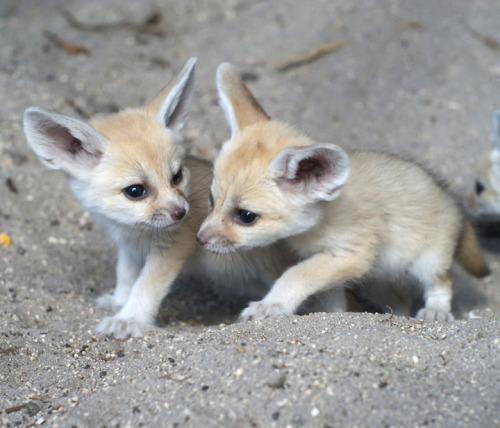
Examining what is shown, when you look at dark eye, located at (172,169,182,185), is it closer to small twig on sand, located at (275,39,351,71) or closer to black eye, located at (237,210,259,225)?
black eye, located at (237,210,259,225)

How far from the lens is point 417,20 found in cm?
667

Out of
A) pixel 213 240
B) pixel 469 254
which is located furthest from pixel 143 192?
pixel 469 254

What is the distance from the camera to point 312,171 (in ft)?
10.6

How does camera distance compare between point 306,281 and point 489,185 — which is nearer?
point 306,281

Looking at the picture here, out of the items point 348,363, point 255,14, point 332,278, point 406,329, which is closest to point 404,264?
point 332,278

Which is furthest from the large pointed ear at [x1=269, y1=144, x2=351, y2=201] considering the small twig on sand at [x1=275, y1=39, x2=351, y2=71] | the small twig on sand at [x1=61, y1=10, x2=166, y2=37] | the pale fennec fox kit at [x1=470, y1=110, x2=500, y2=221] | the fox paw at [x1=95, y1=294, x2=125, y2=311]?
the small twig on sand at [x1=61, y1=10, x2=166, y2=37]

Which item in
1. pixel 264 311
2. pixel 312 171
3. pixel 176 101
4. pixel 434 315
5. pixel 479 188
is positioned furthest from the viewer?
pixel 479 188

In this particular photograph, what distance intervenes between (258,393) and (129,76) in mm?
4904

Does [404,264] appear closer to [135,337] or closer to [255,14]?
[135,337]

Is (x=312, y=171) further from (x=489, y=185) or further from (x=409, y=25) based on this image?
(x=409, y=25)

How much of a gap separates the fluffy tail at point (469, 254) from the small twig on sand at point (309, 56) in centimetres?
288

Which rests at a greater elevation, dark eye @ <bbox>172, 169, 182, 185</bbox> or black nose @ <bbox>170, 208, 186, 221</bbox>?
dark eye @ <bbox>172, 169, 182, 185</bbox>

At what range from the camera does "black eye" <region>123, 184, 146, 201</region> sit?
345 cm

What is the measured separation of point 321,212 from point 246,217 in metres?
0.45
